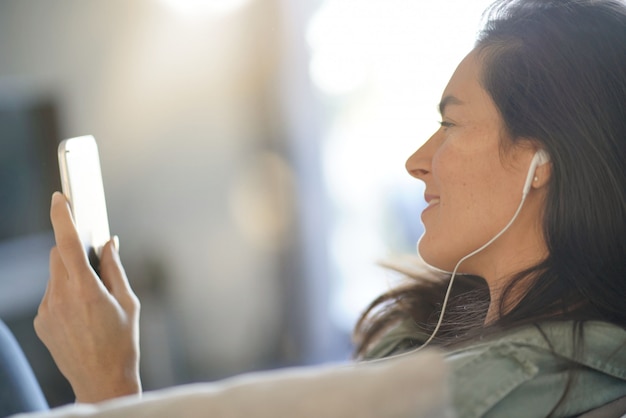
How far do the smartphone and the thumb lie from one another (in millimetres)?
26

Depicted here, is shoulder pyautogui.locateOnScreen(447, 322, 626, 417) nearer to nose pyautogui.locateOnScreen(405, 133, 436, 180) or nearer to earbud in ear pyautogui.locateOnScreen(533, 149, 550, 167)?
earbud in ear pyautogui.locateOnScreen(533, 149, 550, 167)

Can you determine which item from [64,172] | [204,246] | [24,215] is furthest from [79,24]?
[64,172]

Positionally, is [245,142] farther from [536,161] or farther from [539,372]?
[539,372]

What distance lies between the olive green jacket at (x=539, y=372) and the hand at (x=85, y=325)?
15.3 inches

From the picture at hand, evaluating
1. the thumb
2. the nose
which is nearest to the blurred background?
the nose

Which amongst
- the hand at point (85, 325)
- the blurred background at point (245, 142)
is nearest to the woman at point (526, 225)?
the hand at point (85, 325)

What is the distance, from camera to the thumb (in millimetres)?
1008

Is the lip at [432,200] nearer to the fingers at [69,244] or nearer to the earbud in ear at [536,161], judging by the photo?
the earbud in ear at [536,161]

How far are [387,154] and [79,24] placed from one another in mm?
1265

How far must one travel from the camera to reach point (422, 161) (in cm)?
119

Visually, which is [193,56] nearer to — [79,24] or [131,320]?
[79,24]

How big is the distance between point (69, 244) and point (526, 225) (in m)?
0.58

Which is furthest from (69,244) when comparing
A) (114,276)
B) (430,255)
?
(430,255)

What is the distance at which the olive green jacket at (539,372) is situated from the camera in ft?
2.51
